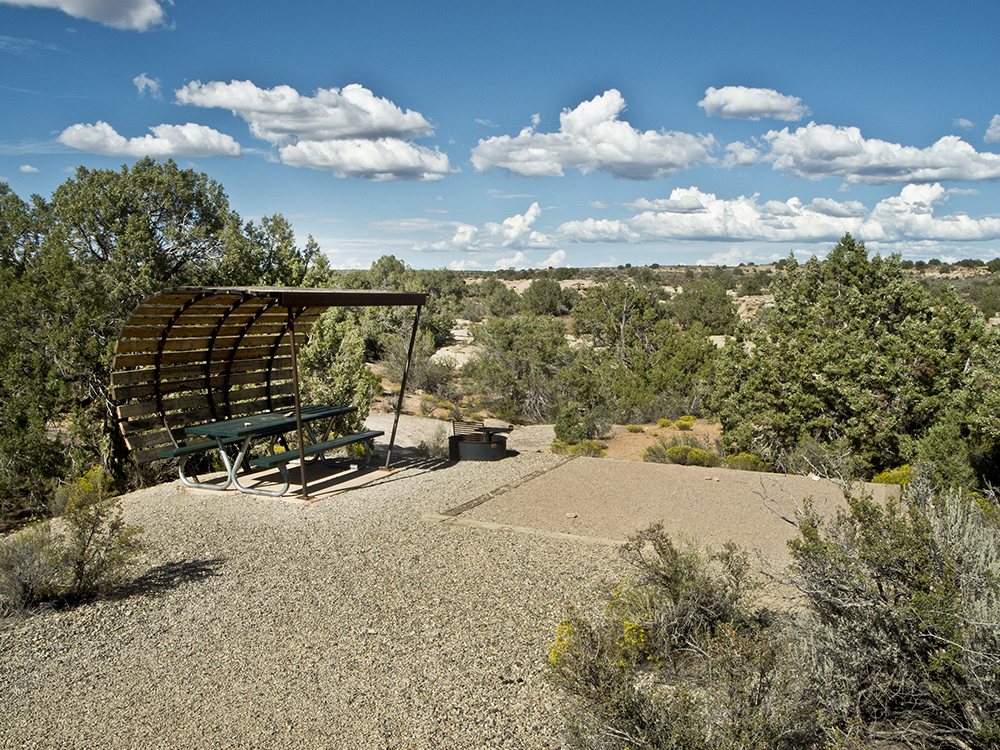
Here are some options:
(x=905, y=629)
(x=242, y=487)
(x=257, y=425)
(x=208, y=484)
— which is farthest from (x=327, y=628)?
(x=208, y=484)

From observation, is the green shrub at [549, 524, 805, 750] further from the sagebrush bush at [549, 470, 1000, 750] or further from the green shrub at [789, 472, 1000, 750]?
the green shrub at [789, 472, 1000, 750]

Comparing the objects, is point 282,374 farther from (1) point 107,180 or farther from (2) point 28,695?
(2) point 28,695

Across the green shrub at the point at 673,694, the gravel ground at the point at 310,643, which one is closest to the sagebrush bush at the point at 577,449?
the gravel ground at the point at 310,643

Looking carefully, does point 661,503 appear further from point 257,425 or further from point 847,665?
point 847,665

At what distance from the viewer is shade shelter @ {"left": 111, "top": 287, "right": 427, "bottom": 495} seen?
8.51m

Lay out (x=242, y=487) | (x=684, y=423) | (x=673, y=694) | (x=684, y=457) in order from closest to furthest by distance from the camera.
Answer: (x=673, y=694) → (x=242, y=487) → (x=684, y=457) → (x=684, y=423)

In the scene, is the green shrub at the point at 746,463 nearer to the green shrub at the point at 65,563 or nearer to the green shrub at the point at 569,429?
the green shrub at the point at 569,429

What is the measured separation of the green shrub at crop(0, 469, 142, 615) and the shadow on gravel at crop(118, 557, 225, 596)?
15cm

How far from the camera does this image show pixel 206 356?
33.1ft

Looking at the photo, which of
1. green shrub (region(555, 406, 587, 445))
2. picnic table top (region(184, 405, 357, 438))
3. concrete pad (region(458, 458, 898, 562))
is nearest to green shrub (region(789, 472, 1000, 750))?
concrete pad (region(458, 458, 898, 562))

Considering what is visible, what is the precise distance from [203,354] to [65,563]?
16.2 feet

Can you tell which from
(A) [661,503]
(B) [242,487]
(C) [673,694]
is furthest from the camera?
(B) [242,487]

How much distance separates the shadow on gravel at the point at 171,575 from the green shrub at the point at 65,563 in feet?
0.48

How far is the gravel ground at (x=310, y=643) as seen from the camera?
369cm
